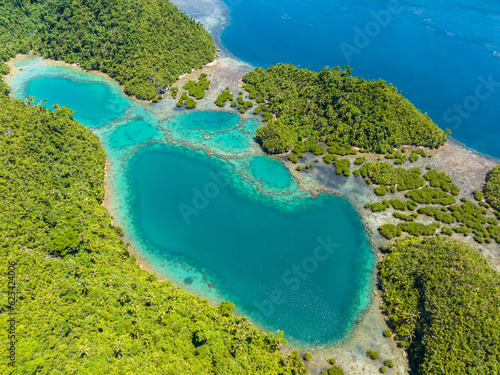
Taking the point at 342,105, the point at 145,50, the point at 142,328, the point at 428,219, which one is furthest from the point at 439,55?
the point at 142,328

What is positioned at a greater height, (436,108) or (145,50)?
(436,108)

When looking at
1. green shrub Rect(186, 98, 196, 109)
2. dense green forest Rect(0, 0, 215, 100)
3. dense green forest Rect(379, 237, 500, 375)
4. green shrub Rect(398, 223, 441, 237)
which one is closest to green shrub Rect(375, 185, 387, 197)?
green shrub Rect(398, 223, 441, 237)

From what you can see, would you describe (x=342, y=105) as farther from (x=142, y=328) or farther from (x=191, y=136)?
(x=142, y=328)

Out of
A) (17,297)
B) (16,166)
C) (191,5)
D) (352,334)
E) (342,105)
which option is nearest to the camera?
(17,297)

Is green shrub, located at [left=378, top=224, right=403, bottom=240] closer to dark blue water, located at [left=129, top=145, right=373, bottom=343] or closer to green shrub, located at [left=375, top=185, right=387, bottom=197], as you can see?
dark blue water, located at [left=129, top=145, right=373, bottom=343]

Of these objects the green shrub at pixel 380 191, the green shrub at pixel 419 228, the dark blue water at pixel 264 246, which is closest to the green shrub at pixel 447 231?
the green shrub at pixel 419 228

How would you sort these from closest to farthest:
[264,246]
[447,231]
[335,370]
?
[335,370]
[264,246]
[447,231]

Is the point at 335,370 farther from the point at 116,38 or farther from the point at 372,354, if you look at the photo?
the point at 116,38

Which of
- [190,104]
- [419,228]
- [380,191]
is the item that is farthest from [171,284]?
[190,104]
